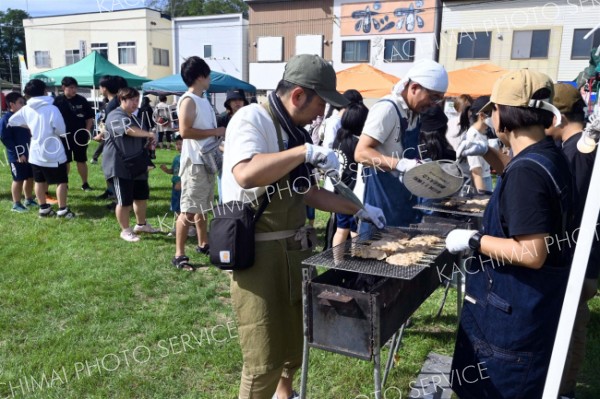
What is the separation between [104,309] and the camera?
402cm

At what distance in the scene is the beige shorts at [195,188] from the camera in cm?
483

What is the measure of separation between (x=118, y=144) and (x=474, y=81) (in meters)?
11.3

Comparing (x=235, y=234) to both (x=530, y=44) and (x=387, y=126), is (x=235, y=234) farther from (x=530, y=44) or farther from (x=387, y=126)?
(x=530, y=44)

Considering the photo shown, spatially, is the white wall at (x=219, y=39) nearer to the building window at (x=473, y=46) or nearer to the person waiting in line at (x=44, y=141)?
the building window at (x=473, y=46)

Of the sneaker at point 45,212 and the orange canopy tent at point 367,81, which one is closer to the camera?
the sneaker at point 45,212

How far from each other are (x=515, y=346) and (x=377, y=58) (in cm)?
2688

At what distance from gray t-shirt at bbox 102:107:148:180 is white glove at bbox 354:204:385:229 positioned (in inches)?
149

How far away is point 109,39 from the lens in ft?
116

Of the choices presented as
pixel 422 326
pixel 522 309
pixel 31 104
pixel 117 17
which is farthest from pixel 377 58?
pixel 522 309

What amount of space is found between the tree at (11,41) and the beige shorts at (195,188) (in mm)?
60839

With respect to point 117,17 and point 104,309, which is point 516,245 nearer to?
point 104,309

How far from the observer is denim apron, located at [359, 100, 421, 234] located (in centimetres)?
342

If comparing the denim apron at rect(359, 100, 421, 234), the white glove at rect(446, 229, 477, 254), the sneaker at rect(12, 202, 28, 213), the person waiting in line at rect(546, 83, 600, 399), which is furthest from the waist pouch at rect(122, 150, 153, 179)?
the person waiting in line at rect(546, 83, 600, 399)

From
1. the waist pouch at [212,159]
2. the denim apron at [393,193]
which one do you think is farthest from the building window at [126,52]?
the denim apron at [393,193]
